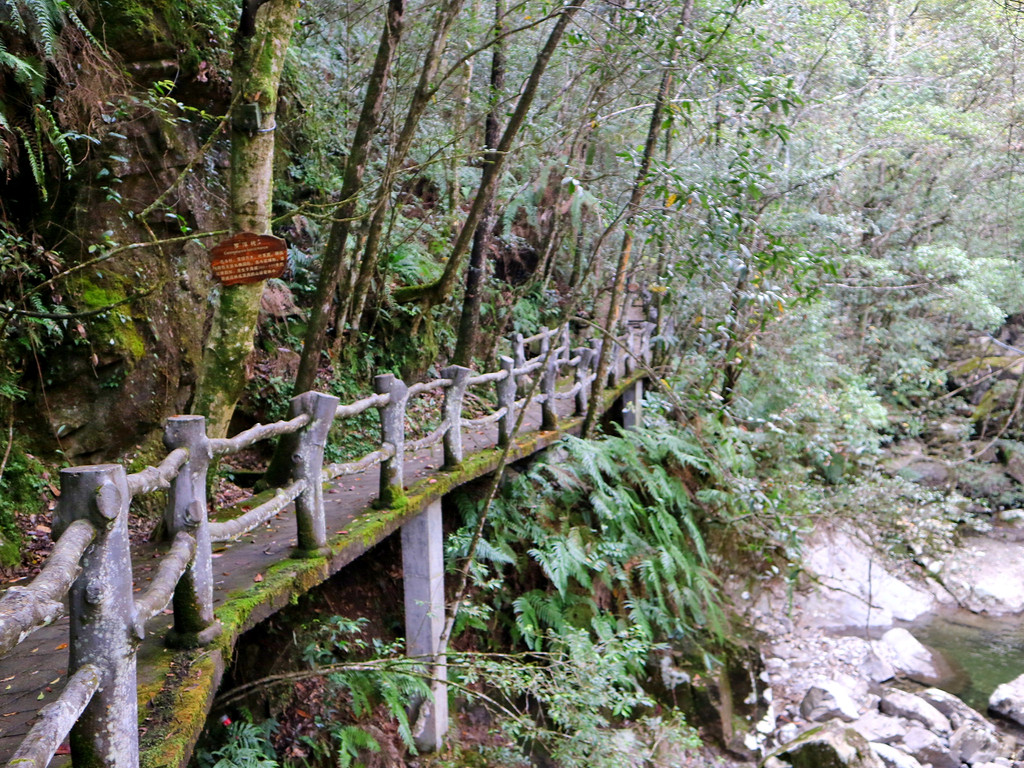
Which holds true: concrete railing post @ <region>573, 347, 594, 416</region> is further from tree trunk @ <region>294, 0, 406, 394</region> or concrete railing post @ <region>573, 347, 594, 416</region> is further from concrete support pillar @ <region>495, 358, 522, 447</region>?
tree trunk @ <region>294, 0, 406, 394</region>

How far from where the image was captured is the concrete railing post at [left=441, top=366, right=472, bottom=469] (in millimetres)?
6297

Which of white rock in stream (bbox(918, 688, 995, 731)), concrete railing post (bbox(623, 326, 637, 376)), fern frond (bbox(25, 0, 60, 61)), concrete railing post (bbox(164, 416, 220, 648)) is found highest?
Answer: fern frond (bbox(25, 0, 60, 61))

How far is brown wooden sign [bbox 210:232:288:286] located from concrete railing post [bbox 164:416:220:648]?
68.2 inches

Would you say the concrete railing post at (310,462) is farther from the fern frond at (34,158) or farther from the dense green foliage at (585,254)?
the fern frond at (34,158)

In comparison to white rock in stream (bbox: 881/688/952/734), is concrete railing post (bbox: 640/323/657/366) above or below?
above

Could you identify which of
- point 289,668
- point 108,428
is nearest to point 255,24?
point 108,428

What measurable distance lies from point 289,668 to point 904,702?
8.46 metres

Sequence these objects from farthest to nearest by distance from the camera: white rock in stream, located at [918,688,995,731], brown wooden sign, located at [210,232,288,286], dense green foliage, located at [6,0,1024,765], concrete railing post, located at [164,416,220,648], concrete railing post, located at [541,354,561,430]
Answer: white rock in stream, located at [918,688,995,731]
concrete railing post, located at [541,354,561,430]
dense green foliage, located at [6,0,1024,765]
brown wooden sign, located at [210,232,288,286]
concrete railing post, located at [164,416,220,648]

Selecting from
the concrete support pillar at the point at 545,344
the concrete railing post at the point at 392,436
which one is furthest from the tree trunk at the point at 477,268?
the concrete railing post at the point at 392,436

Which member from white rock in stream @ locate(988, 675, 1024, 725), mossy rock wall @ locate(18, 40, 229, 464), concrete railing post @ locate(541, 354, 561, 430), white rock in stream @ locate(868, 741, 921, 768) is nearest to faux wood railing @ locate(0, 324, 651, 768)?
mossy rock wall @ locate(18, 40, 229, 464)

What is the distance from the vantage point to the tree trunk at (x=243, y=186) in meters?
4.80

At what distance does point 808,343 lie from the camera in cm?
1384

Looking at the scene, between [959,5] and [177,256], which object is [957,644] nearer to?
[177,256]

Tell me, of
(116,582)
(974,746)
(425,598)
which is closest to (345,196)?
(425,598)
